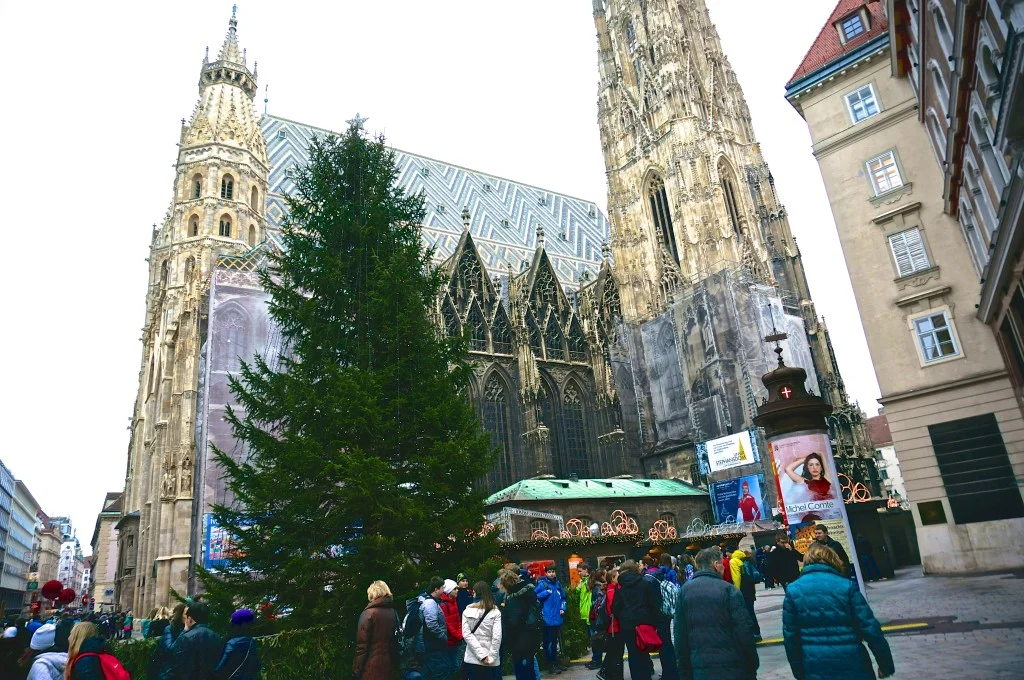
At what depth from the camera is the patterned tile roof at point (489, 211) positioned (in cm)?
4156

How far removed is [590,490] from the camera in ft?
92.9

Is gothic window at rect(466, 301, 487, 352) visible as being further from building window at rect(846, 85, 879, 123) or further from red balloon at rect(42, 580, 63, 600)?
red balloon at rect(42, 580, 63, 600)

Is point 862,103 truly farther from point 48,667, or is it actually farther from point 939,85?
point 48,667

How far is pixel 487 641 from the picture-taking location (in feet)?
20.5

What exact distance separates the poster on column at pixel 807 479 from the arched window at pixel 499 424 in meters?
21.6

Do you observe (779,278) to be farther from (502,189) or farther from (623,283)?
(502,189)

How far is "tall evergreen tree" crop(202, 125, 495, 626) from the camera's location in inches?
380

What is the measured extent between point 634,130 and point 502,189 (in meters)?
14.2

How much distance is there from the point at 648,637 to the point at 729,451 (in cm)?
2597

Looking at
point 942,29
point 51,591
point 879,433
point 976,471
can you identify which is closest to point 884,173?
point 942,29

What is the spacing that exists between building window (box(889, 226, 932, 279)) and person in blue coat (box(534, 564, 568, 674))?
1370cm

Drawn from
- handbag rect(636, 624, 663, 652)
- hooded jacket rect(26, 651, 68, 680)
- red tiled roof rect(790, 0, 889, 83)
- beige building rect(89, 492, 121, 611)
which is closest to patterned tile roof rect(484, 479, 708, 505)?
red tiled roof rect(790, 0, 889, 83)

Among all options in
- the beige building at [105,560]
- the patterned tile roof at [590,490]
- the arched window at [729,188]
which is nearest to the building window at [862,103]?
the arched window at [729,188]

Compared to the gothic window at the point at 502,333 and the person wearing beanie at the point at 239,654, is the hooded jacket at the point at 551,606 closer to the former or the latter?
the person wearing beanie at the point at 239,654
